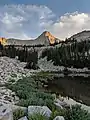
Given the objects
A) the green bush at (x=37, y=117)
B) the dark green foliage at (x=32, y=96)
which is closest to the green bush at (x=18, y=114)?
the green bush at (x=37, y=117)

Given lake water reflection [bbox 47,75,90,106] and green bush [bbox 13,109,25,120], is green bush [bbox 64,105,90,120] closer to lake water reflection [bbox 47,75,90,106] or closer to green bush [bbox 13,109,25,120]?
green bush [bbox 13,109,25,120]

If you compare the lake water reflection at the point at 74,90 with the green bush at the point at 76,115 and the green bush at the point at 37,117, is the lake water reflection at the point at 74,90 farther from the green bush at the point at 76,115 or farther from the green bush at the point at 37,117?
the green bush at the point at 37,117

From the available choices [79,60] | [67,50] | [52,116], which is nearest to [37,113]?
[52,116]

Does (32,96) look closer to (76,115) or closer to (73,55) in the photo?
(76,115)

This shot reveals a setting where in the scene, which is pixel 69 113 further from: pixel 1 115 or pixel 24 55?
pixel 24 55

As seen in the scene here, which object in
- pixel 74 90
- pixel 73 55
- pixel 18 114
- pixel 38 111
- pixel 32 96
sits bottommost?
pixel 74 90

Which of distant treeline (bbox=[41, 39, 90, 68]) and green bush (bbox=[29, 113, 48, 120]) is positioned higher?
green bush (bbox=[29, 113, 48, 120])

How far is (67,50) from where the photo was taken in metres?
146

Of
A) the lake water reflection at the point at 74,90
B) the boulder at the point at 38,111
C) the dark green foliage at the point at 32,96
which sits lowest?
the lake water reflection at the point at 74,90

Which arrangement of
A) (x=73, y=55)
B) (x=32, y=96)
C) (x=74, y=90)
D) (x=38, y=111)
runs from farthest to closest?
(x=73, y=55), (x=74, y=90), (x=32, y=96), (x=38, y=111)

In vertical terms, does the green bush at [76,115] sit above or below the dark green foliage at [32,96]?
above

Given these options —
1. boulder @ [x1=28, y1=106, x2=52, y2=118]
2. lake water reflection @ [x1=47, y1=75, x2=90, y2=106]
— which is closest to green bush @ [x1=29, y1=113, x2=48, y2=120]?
boulder @ [x1=28, y1=106, x2=52, y2=118]

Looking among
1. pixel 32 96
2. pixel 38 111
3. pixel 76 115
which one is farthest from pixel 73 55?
pixel 76 115

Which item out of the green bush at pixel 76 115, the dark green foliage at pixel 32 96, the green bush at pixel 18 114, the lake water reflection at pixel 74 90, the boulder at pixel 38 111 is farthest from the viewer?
the lake water reflection at pixel 74 90
